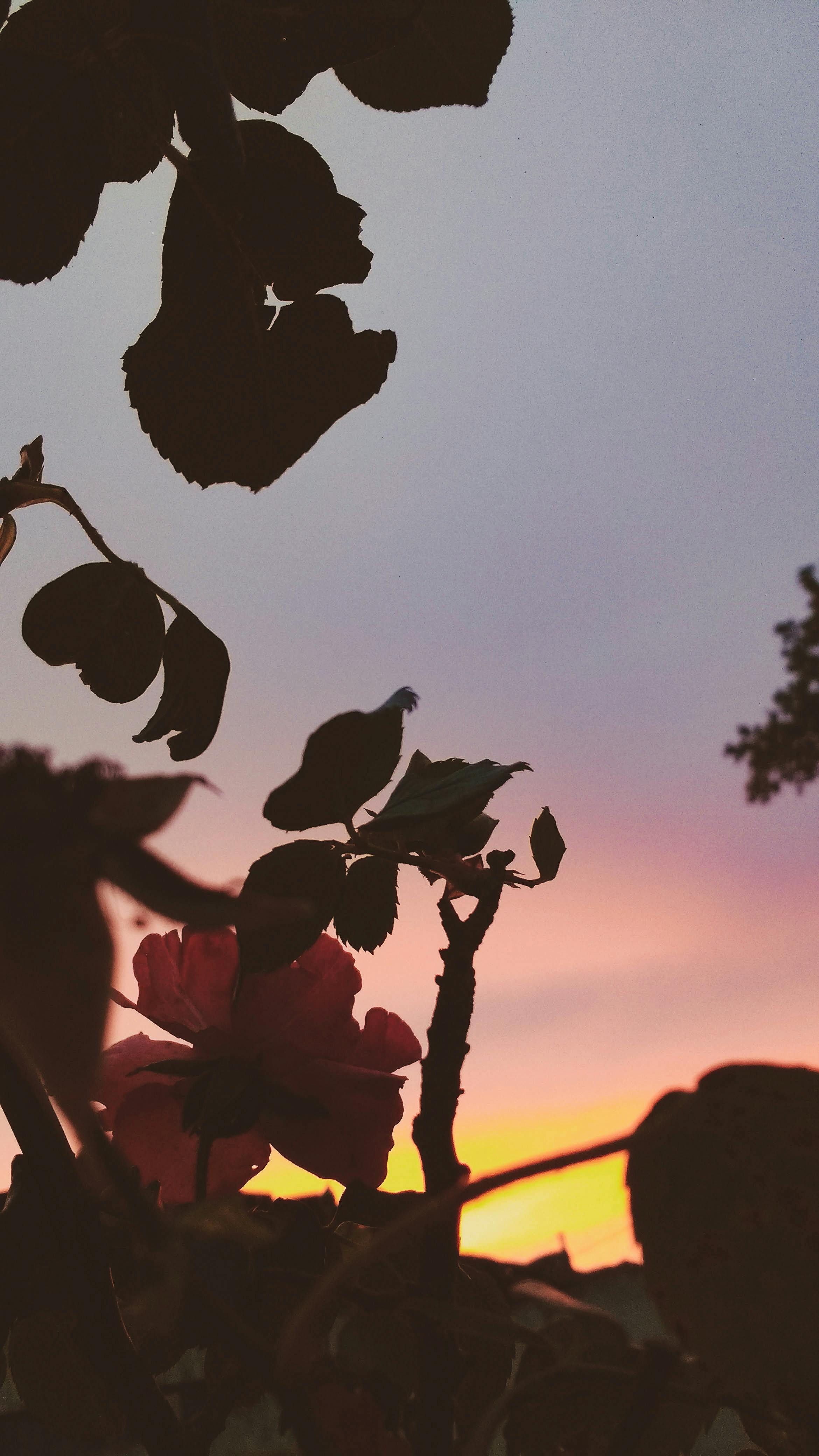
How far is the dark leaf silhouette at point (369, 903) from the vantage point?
37cm

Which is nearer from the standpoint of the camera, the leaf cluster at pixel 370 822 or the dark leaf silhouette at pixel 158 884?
the dark leaf silhouette at pixel 158 884

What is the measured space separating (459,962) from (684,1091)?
2.8 inches

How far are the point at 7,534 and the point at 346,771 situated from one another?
0.14 metres

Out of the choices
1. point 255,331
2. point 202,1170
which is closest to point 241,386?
point 255,331

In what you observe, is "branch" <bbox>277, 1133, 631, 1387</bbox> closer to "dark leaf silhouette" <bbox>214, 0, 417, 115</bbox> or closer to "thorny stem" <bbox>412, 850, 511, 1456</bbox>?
"thorny stem" <bbox>412, 850, 511, 1456</bbox>

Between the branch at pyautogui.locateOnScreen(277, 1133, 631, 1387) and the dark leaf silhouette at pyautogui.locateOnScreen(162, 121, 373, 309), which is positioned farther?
the dark leaf silhouette at pyautogui.locateOnScreen(162, 121, 373, 309)

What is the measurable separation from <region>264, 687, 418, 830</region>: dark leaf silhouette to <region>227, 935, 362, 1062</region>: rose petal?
0.07 meters

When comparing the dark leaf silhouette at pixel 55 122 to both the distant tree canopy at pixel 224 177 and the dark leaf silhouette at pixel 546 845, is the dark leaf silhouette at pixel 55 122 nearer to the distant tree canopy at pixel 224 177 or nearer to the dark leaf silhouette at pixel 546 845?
the distant tree canopy at pixel 224 177

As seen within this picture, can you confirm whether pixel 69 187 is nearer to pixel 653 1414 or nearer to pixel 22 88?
pixel 22 88

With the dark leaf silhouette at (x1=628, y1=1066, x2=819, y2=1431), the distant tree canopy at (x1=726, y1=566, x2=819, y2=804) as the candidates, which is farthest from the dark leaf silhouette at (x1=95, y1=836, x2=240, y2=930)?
the distant tree canopy at (x1=726, y1=566, x2=819, y2=804)

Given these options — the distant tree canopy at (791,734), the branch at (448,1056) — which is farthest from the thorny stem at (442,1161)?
the distant tree canopy at (791,734)

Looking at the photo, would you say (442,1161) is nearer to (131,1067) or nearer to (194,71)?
(131,1067)

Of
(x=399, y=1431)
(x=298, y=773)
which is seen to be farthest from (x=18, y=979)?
(x=399, y=1431)

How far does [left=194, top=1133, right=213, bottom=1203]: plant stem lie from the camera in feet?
1.03
